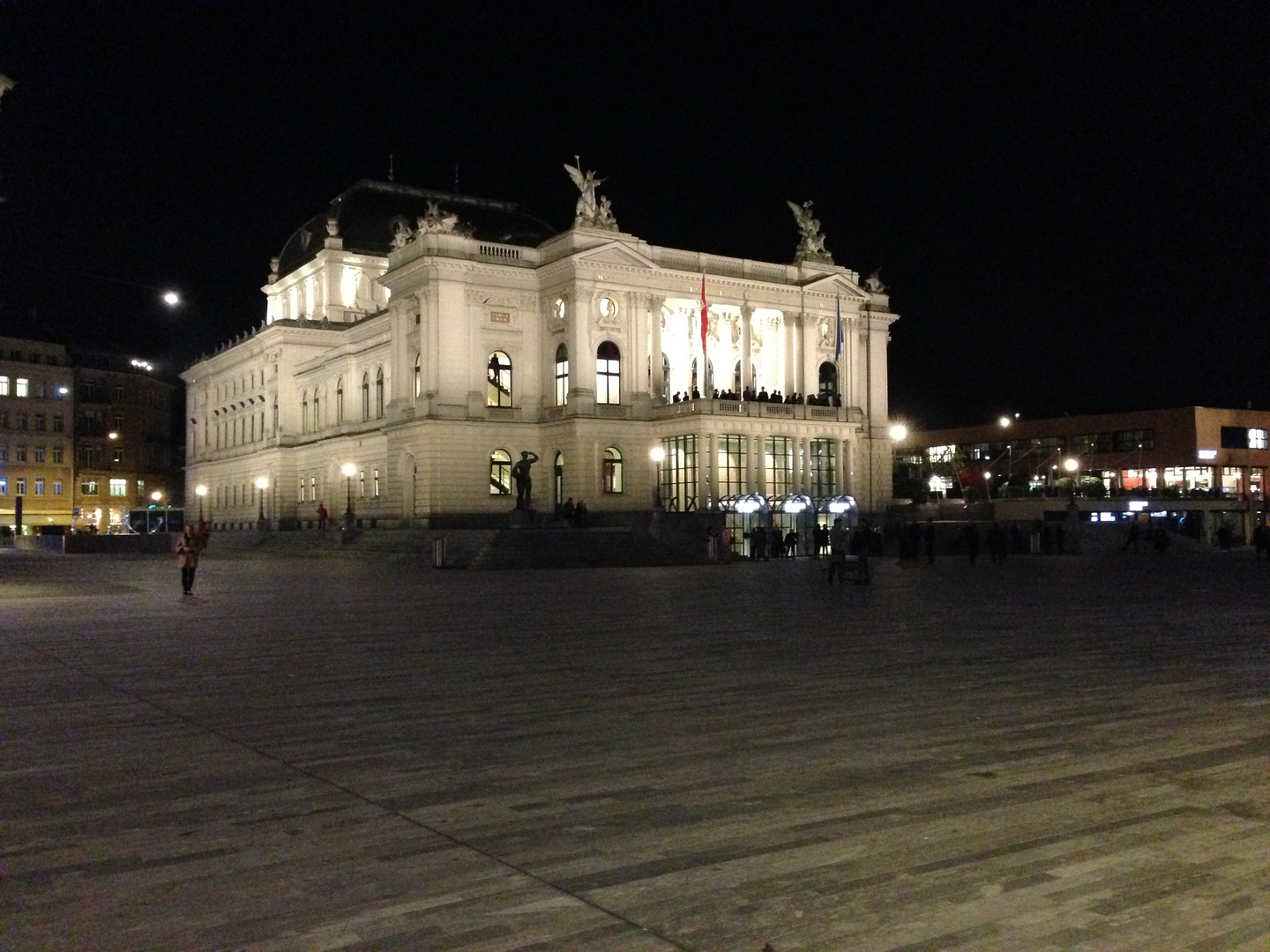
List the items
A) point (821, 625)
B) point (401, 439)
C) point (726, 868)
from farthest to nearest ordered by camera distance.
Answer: point (401, 439), point (821, 625), point (726, 868)

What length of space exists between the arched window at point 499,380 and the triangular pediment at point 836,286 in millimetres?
20012

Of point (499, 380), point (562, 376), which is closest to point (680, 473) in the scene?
point (562, 376)

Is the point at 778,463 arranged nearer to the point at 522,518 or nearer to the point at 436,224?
the point at 522,518

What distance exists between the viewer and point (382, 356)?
7819 centimetres

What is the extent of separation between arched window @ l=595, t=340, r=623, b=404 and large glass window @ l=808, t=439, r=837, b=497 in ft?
39.0

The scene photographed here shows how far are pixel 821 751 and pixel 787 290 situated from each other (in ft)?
217

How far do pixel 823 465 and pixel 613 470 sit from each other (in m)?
12.5

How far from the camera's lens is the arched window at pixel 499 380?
68438mm

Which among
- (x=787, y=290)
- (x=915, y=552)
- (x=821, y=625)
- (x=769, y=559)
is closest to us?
(x=821, y=625)

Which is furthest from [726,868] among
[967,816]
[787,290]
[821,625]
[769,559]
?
[787,290]

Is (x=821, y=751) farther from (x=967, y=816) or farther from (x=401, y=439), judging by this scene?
(x=401, y=439)

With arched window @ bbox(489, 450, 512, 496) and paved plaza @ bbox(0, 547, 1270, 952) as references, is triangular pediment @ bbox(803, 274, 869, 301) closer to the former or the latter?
arched window @ bbox(489, 450, 512, 496)

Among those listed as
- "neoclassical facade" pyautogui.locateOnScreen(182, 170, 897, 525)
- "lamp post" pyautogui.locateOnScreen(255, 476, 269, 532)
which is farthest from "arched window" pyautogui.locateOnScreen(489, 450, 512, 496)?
"lamp post" pyautogui.locateOnScreen(255, 476, 269, 532)

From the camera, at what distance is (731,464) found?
6588 cm
